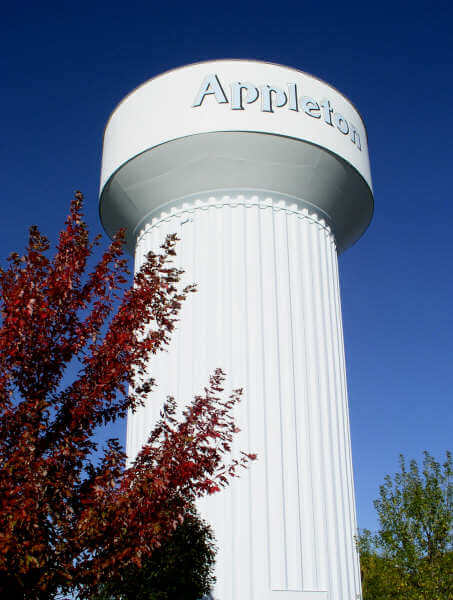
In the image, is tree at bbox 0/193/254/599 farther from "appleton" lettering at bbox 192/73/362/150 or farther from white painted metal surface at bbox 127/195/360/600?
"appleton" lettering at bbox 192/73/362/150

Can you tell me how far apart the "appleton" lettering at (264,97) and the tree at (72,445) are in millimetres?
7418

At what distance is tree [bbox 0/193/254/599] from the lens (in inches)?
177

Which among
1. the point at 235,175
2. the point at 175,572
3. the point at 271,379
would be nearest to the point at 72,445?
the point at 175,572

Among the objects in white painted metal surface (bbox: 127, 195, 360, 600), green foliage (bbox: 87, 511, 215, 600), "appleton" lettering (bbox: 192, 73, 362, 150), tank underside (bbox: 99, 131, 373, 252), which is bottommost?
green foliage (bbox: 87, 511, 215, 600)

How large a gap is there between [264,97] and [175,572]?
8.46 metres

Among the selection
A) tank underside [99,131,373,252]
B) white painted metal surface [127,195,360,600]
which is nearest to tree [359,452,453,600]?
white painted metal surface [127,195,360,600]

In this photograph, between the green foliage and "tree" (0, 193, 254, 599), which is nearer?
"tree" (0, 193, 254, 599)

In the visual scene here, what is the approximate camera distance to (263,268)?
41.0 ft

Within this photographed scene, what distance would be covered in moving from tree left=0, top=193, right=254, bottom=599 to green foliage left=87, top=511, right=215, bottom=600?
11.4 ft

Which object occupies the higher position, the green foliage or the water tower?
the water tower

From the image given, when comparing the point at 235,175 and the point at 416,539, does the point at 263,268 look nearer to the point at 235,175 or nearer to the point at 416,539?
the point at 235,175

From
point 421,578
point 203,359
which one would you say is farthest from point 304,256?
point 421,578

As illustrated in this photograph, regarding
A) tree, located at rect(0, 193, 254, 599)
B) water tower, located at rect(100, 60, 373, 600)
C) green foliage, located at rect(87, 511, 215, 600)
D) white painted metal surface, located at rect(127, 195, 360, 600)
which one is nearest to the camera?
tree, located at rect(0, 193, 254, 599)

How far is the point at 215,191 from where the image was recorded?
12.9 metres
